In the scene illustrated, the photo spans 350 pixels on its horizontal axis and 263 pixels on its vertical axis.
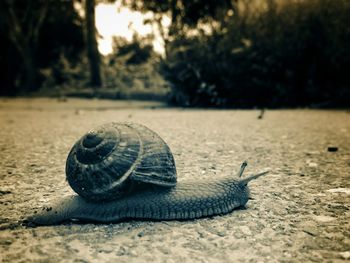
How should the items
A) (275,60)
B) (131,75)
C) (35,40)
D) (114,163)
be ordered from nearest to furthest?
(114,163)
(275,60)
(131,75)
(35,40)

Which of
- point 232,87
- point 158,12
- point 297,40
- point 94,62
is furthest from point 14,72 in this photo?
point 297,40

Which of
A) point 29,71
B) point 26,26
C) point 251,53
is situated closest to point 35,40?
point 26,26

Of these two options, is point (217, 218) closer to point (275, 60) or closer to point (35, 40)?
point (275, 60)

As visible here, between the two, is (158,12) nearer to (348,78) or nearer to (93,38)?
(93,38)

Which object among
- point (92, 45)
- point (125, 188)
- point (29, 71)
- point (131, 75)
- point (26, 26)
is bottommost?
point (125, 188)

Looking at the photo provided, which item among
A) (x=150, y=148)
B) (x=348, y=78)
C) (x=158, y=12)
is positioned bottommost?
(x=150, y=148)

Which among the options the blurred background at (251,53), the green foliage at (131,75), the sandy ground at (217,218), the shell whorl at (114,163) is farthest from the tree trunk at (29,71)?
the shell whorl at (114,163)

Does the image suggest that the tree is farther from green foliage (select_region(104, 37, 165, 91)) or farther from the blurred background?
the blurred background
